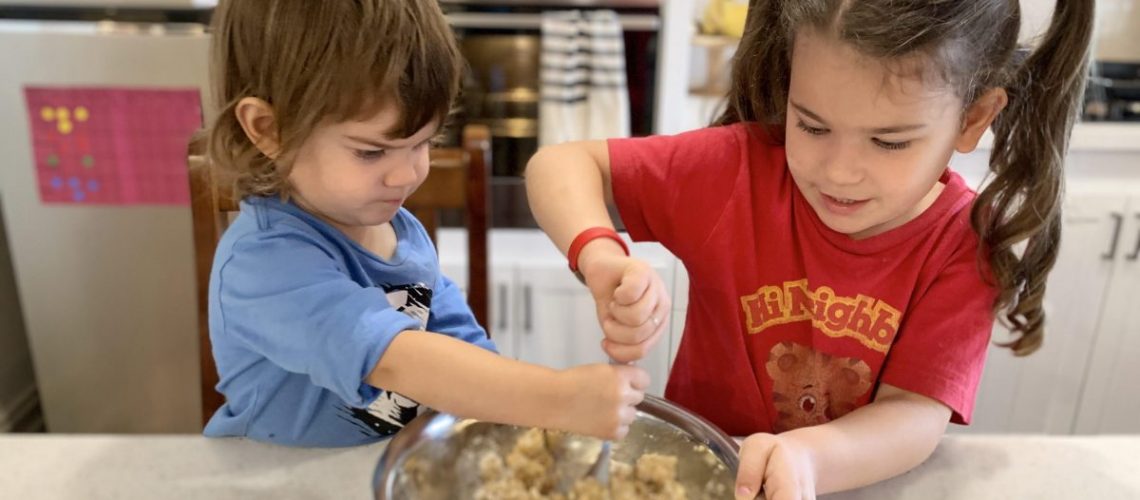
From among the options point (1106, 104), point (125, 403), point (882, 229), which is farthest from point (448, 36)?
point (1106, 104)

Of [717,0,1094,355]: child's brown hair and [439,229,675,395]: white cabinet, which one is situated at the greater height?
[717,0,1094,355]: child's brown hair

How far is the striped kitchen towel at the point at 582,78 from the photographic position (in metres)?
1.71

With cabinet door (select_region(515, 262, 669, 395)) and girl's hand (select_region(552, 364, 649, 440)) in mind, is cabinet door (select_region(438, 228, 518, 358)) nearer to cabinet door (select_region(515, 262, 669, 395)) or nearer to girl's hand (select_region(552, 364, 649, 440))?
cabinet door (select_region(515, 262, 669, 395))

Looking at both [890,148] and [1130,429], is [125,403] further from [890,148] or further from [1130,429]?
[1130,429]

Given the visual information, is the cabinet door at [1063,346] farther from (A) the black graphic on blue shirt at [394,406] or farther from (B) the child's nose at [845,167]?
(A) the black graphic on blue shirt at [394,406]

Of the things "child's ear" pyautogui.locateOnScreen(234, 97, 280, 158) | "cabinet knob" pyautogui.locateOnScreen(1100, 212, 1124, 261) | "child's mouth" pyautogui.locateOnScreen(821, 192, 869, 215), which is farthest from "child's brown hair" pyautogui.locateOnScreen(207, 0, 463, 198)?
"cabinet knob" pyautogui.locateOnScreen(1100, 212, 1124, 261)

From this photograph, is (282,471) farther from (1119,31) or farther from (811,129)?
(1119,31)

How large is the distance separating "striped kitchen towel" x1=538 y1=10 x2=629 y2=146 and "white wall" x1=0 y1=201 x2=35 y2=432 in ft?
4.37

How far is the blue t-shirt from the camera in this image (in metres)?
0.65

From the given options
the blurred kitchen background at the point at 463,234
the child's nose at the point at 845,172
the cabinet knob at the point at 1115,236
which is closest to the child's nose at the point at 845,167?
the child's nose at the point at 845,172

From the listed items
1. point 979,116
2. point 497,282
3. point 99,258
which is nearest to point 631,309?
point 979,116

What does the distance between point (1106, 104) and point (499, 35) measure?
4.91 feet

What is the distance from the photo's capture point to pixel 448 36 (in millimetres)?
750

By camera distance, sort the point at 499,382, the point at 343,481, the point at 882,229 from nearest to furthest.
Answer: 1. the point at 499,382
2. the point at 343,481
3. the point at 882,229
